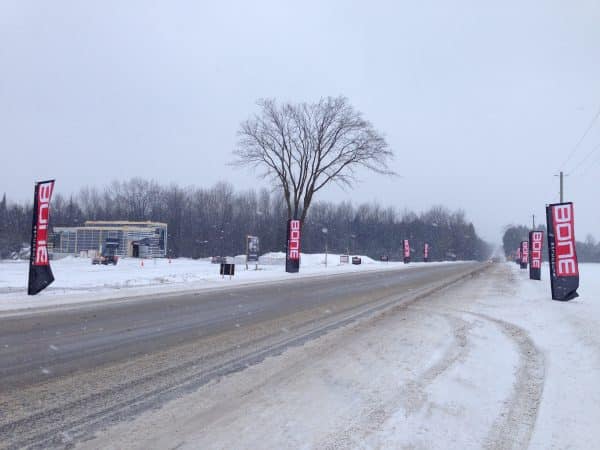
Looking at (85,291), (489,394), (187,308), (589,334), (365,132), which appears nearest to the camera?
(489,394)

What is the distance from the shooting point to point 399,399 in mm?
5137

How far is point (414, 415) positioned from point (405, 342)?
12.6 feet

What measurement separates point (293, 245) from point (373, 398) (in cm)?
3028

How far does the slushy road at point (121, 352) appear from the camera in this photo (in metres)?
4.55

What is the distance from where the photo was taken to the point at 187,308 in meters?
12.8

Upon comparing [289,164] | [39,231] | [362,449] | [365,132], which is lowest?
[362,449]

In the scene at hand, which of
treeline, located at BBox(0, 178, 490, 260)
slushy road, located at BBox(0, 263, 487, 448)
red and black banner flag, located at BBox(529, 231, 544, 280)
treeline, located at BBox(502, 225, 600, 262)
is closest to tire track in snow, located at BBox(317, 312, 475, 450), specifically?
slushy road, located at BBox(0, 263, 487, 448)

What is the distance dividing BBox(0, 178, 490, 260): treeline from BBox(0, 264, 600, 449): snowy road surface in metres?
73.7

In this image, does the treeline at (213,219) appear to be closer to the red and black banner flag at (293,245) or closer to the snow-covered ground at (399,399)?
the red and black banner flag at (293,245)

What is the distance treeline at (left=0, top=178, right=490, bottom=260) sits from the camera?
93.1m

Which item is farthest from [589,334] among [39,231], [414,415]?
[39,231]

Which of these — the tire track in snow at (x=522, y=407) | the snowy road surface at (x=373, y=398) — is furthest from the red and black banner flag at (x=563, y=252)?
the tire track in snow at (x=522, y=407)

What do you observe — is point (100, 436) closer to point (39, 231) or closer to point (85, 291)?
point (39, 231)

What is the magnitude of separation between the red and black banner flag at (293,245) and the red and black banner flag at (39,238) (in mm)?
20175
